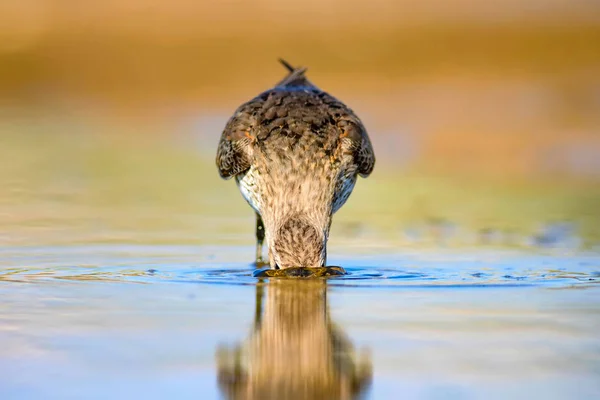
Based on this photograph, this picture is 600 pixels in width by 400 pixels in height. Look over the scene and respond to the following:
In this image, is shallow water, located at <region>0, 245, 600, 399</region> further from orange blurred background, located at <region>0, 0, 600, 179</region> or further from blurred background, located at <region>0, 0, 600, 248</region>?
orange blurred background, located at <region>0, 0, 600, 179</region>

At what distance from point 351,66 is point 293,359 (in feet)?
56.5

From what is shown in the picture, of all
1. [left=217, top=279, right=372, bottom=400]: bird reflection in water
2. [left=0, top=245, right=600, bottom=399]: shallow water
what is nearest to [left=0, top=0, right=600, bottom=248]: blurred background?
[left=0, top=245, right=600, bottom=399]: shallow water

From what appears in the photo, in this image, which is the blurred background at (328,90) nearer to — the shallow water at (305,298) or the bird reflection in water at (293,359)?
the shallow water at (305,298)

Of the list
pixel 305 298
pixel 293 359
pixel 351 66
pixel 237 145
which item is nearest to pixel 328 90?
pixel 351 66

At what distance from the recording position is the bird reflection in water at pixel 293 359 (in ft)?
16.9

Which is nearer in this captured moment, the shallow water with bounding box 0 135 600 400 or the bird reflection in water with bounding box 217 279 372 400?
the bird reflection in water with bounding box 217 279 372 400

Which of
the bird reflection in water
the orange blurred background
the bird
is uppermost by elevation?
the orange blurred background

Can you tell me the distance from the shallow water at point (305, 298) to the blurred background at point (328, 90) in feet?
0.24

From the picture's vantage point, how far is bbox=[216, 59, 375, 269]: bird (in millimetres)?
9109

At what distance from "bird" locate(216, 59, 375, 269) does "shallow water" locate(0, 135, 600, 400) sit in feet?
1.39

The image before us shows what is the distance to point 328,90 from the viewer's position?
20.5m

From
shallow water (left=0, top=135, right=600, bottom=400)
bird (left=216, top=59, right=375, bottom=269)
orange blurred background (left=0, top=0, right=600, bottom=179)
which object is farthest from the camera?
orange blurred background (left=0, top=0, right=600, bottom=179)

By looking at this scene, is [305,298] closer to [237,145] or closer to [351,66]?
[237,145]

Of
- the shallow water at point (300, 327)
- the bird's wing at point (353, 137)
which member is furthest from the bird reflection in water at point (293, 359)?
the bird's wing at point (353, 137)
